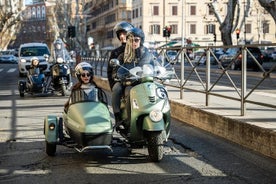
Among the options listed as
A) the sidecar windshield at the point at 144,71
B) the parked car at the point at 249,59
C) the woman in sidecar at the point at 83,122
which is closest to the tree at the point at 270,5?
the parked car at the point at 249,59

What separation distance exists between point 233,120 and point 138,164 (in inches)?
74.7

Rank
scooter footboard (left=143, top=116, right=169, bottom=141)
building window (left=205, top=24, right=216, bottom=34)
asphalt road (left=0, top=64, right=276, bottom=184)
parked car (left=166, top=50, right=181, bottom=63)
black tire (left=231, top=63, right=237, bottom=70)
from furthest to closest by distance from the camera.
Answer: building window (left=205, top=24, right=216, bottom=34) → parked car (left=166, top=50, right=181, bottom=63) → black tire (left=231, top=63, right=237, bottom=70) → scooter footboard (left=143, top=116, right=169, bottom=141) → asphalt road (left=0, top=64, right=276, bottom=184)

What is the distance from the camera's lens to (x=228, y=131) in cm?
781

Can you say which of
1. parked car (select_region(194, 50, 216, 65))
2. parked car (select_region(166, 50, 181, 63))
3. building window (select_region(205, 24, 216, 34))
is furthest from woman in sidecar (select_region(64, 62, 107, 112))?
building window (select_region(205, 24, 216, 34))

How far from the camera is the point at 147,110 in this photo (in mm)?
6332

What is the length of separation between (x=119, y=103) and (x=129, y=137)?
63cm

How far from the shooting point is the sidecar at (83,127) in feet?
20.5

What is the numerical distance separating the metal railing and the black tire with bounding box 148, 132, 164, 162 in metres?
1.79

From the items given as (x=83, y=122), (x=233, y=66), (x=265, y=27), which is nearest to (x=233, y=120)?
(x=233, y=66)

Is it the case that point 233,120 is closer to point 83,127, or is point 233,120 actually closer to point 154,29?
point 83,127

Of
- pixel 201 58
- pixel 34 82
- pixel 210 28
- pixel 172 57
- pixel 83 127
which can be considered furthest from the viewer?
pixel 210 28

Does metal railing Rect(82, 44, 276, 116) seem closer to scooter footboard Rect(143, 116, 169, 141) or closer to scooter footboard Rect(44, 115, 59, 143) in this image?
scooter footboard Rect(143, 116, 169, 141)

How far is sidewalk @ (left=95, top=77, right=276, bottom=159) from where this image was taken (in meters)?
6.80

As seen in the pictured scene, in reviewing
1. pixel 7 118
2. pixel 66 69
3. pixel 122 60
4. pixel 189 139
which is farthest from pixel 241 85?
pixel 66 69
